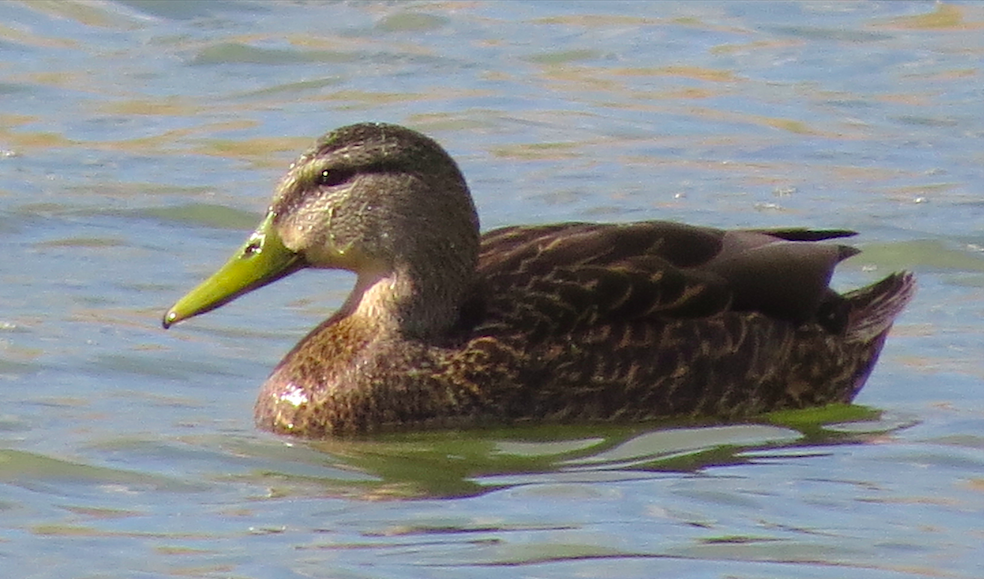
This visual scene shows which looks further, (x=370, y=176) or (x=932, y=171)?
(x=932, y=171)

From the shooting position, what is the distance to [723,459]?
29.0ft

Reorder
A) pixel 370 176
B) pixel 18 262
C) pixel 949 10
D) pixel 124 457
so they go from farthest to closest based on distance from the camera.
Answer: pixel 949 10 < pixel 18 262 < pixel 370 176 < pixel 124 457

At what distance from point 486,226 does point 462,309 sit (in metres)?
3.02

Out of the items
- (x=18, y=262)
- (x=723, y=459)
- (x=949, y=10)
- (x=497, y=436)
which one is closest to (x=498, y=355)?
(x=497, y=436)

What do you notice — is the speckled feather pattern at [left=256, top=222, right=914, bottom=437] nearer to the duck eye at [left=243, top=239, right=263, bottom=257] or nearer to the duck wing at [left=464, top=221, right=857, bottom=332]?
the duck wing at [left=464, top=221, right=857, bottom=332]

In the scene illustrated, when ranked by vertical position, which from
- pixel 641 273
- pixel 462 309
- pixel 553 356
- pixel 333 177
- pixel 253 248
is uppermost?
pixel 333 177

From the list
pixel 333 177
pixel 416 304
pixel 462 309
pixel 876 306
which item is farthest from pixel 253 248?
pixel 876 306

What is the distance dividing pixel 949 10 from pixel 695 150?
3.73 meters

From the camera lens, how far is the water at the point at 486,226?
7699mm

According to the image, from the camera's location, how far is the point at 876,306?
33.4ft

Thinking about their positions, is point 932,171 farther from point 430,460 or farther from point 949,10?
point 430,460

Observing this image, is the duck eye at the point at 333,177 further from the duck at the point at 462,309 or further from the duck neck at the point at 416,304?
the duck neck at the point at 416,304

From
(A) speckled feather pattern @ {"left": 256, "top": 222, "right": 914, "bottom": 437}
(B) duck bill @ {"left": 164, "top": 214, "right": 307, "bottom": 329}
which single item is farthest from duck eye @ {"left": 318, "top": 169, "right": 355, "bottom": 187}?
(A) speckled feather pattern @ {"left": 256, "top": 222, "right": 914, "bottom": 437}

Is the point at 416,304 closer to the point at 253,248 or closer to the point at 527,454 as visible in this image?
the point at 253,248
